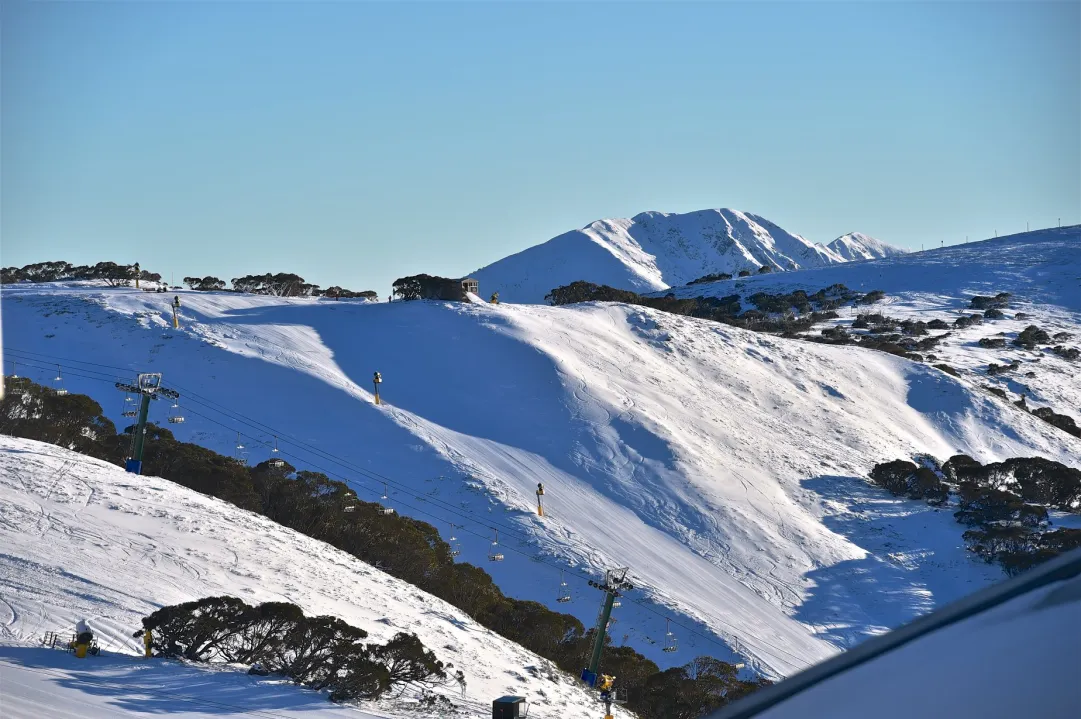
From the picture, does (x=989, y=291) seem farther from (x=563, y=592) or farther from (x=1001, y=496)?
(x=563, y=592)

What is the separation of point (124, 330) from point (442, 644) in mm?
34431

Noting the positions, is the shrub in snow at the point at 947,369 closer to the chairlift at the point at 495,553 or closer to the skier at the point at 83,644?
the chairlift at the point at 495,553

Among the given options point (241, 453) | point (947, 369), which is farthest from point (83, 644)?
point (947, 369)

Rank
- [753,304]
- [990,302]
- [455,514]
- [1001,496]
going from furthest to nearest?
[753,304] < [990,302] < [1001,496] < [455,514]

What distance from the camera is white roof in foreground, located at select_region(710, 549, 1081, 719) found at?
66.2 inches

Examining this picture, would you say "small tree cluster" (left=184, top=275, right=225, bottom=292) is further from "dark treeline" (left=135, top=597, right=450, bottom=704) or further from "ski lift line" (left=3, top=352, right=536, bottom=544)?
"dark treeline" (left=135, top=597, right=450, bottom=704)

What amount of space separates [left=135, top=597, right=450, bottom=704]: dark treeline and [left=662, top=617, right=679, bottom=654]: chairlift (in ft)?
36.8

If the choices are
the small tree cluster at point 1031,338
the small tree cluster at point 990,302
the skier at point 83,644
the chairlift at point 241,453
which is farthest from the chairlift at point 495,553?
the small tree cluster at point 990,302

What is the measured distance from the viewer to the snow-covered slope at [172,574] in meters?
20.8

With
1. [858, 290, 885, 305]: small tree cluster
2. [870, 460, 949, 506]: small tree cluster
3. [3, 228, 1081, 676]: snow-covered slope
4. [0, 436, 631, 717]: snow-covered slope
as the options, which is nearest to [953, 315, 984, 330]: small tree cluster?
[858, 290, 885, 305]: small tree cluster

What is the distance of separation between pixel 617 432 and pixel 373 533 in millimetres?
16268

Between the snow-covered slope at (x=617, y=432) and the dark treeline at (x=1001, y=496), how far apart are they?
977mm

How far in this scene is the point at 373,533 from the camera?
A: 33531 mm

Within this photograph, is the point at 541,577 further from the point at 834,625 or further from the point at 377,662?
the point at 377,662
